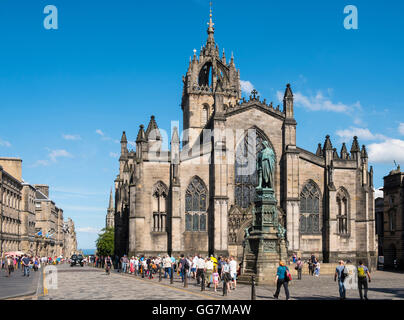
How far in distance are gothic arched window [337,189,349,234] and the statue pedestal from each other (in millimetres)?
21194

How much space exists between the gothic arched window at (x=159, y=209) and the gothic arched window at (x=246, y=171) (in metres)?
6.57

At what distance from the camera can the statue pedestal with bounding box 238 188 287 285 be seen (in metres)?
27.2

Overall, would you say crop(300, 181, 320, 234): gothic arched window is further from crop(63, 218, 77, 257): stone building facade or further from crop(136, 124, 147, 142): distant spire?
crop(63, 218, 77, 257): stone building facade

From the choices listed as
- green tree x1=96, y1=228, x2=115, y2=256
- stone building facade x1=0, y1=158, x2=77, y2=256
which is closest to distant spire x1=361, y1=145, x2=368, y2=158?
stone building facade x1=0, y1=158, x2=77, y2=256

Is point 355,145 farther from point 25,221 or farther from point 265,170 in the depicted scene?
point 25,221

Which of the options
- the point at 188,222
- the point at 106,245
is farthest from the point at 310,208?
the point at 106,245

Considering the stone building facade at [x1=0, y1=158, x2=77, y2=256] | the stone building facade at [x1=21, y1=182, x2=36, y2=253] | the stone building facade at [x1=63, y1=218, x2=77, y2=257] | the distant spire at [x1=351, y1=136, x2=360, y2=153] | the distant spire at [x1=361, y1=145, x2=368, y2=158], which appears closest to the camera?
the distant spire at [x1=351, y1=136, x2=360, y2=153]

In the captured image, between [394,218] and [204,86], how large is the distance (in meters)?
26.9

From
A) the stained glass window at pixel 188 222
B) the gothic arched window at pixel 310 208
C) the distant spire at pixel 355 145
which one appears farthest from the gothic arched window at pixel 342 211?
the stained glass window at pixel 188 222

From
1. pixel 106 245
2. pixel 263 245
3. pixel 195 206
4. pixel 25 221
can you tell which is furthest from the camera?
pixel 106 245

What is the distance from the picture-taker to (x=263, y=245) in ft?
90.1

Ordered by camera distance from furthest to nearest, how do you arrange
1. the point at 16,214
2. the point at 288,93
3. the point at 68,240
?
the point at 68,240 < the point at 16,214 < the point at 288,93
